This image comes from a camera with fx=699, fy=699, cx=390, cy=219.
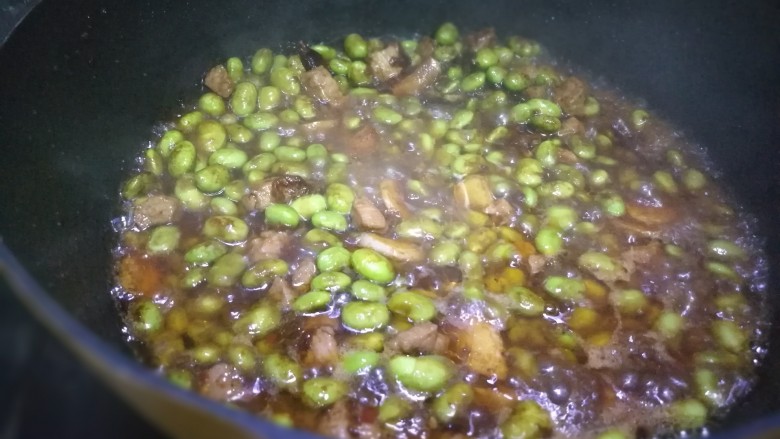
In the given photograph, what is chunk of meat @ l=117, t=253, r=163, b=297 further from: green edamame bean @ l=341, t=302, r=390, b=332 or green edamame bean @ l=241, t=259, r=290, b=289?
green edamame bean @ l=341, t=302, r=390, b=332

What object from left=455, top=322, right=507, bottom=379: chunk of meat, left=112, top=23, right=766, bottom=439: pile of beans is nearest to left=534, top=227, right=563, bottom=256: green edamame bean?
left=112, top=23, right=766, bottom=439: pile of beans

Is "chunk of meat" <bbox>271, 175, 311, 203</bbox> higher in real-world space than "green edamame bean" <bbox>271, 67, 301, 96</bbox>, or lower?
lower

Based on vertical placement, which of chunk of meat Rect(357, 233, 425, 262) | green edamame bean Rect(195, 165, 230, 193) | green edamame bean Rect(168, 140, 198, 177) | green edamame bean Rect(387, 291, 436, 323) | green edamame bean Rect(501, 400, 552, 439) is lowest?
green edamame bean Rect(501, 400, 552, 439)

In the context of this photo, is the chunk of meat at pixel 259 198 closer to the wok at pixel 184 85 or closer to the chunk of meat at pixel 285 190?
the chunk of meat at pixel 285 190

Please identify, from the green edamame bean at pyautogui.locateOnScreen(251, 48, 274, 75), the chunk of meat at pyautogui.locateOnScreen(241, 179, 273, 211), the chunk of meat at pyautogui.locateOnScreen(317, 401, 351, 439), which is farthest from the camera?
the green edamame bean at pyautogui.locateOnScreen(251, 48, 274, 75)

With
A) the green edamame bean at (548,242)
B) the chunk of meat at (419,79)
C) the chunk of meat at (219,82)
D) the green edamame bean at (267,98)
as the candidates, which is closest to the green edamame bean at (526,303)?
the green edamame bean at (548,242)

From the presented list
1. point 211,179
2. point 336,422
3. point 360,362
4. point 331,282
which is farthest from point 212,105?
point 336,422

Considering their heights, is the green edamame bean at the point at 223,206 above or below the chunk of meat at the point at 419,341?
above

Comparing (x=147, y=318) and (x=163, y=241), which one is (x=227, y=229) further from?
(x=147, y=318)
